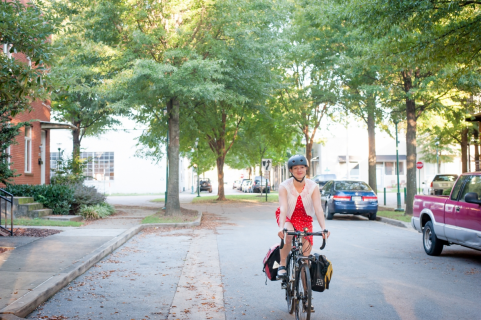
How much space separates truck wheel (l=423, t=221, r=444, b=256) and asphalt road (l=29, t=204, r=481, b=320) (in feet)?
0.67

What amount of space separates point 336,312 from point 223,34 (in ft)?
47.7

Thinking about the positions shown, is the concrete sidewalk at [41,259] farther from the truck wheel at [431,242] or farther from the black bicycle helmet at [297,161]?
the truck wheel at [431,242]

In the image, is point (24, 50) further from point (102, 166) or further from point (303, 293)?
point (102, 166)

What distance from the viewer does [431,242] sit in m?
10.5

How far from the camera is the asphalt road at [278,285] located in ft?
19.9

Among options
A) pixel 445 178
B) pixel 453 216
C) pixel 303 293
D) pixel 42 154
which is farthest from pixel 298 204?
pixel 445 178

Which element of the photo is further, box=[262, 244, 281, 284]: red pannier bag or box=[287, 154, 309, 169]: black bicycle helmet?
box=[262, 244, 281, 284]: red pannier bag

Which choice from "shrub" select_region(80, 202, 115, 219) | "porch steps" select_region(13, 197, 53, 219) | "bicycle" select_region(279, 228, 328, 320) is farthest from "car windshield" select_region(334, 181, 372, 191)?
"bicycle" select_region(279, 228, 328, 320)

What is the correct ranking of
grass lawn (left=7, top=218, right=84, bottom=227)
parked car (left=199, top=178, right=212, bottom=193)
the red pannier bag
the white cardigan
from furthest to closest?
parked car (left=199, top=178, right=212, bottom=193) → grass lawn (left=7, top=218, right=84, bottom=227) → the red pannier bag → the white cardigan

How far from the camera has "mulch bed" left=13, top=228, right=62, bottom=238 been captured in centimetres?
1209

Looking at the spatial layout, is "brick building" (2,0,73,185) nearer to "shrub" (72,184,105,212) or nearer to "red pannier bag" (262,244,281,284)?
"shrub" (72,184,105,212)

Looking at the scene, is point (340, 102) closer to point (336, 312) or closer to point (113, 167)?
point (336, 312)

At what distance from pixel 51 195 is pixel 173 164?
4.58 metres

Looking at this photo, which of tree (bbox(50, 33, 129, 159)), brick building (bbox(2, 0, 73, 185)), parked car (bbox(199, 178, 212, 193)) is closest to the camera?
tree (bbox(50, 33, 129, 159))
